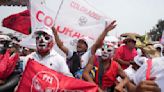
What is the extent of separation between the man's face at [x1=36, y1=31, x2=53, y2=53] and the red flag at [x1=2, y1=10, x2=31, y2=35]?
145 inches

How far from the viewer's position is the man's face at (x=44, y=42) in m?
5.15

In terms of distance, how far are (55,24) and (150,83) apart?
5.35m

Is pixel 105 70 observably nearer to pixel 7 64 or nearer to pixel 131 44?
pixel 7 64

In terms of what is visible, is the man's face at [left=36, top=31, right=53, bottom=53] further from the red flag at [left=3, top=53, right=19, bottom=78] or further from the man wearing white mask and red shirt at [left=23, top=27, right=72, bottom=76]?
the red flag at [left=3, top=53, right=19, bottom=78]

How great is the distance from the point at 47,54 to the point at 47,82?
32.7 inches

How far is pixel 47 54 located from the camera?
5.17 m

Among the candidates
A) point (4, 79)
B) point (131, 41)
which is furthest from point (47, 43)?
point (131, 41)

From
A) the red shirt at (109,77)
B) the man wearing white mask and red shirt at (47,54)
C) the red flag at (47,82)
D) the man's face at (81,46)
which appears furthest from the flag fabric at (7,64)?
the man's face at (81,46)

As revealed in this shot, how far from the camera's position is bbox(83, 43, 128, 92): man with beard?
557 centimetres

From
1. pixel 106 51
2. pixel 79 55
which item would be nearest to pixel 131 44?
pixel 79 55

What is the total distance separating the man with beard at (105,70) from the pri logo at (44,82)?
42.6 inches

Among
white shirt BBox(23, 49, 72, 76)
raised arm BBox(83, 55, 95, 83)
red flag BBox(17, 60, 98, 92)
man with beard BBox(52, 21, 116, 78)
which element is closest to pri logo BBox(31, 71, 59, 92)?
red flag BBox(17, 60, 98, 92)

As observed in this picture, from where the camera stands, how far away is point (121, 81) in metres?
5.54

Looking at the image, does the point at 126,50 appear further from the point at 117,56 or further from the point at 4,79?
the point at 4,79
